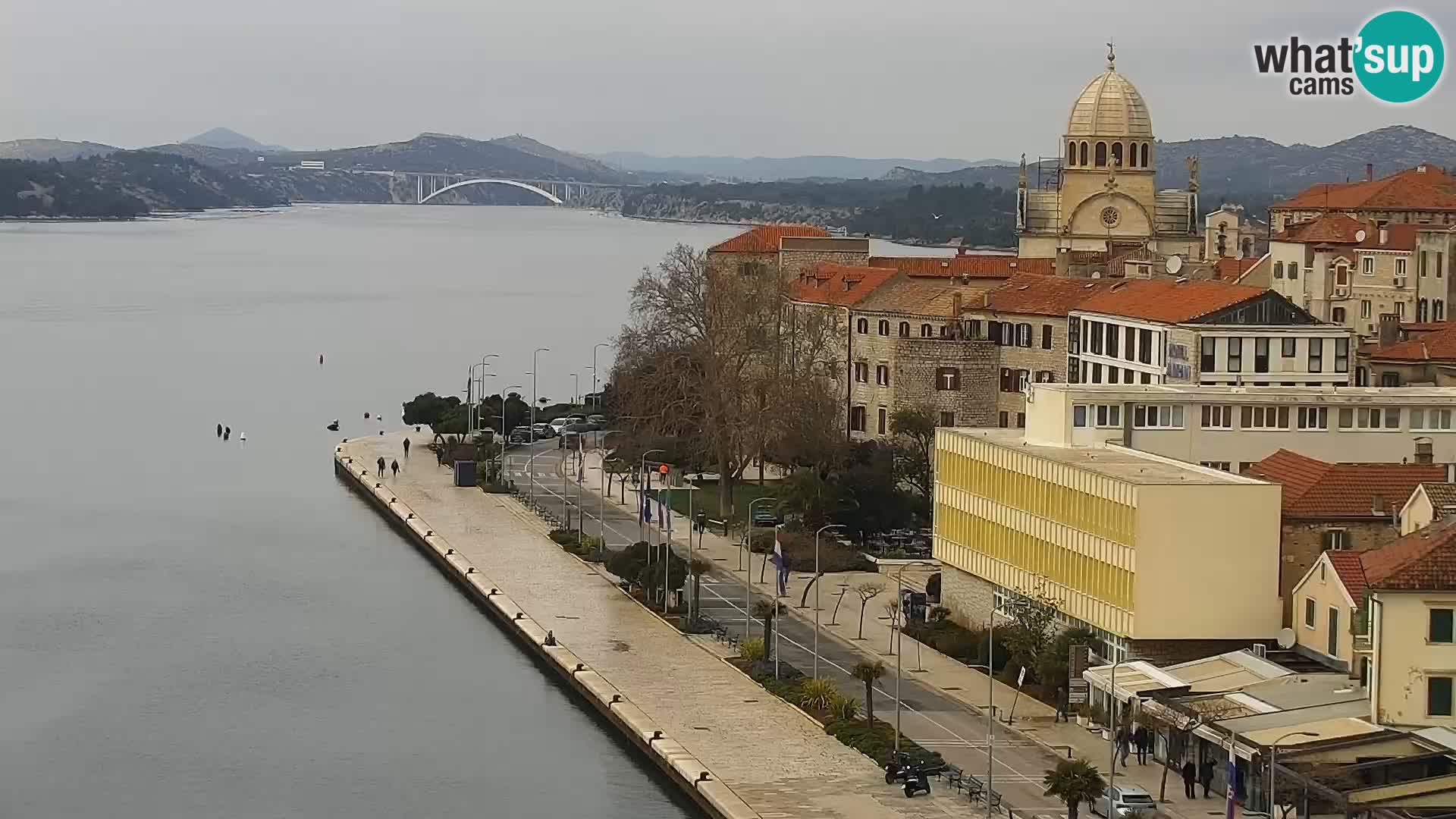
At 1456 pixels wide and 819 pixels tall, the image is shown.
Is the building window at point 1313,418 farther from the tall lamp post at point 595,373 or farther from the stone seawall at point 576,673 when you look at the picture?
the tall lamp post at point 595,373

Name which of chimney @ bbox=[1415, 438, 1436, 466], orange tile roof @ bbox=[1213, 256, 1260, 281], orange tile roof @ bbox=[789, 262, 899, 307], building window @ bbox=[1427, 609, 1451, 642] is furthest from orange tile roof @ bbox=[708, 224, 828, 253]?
building window @ bbox=[1427, 609, 1451, 642]

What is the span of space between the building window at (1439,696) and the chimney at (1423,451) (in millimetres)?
11611

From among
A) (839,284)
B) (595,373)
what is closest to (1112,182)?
(839,284)

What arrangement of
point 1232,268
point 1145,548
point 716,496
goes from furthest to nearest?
point 1232,268 → point 716,496 → point 1145,548

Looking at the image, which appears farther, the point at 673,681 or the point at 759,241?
the point at 759,241

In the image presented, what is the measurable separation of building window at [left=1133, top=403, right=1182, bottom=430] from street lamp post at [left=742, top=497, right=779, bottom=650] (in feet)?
20.6

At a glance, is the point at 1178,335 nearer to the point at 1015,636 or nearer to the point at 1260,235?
the point at 1015,636

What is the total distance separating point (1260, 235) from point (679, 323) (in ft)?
96.1

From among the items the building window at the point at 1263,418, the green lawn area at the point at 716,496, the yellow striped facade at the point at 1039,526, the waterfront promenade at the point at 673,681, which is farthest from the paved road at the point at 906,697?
the building window at the point at 1263,418

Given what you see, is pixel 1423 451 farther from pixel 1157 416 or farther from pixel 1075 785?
pixel 1075 785

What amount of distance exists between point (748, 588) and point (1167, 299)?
12295mm

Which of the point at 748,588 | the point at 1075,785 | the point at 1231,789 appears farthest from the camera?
the point at 748,588

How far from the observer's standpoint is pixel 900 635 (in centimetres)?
3606

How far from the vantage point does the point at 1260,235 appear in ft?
266
